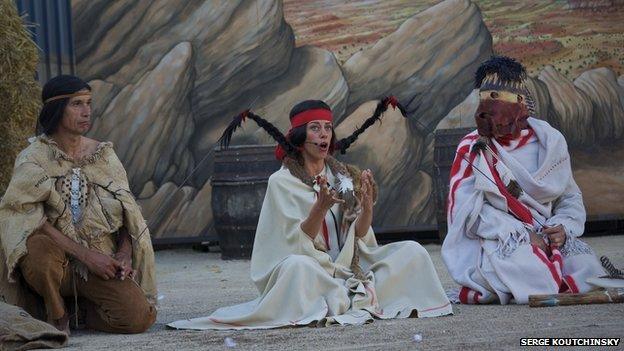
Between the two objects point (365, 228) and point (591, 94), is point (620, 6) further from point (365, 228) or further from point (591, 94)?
point (365, 228)

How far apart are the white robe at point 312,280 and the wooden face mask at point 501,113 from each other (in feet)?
3.57

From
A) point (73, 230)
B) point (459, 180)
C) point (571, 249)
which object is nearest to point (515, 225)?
point (571, 249)

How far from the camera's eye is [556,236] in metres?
7.95

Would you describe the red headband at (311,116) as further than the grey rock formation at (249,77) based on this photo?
No

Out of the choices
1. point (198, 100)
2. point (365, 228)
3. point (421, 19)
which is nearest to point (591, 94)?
point (421, 19)

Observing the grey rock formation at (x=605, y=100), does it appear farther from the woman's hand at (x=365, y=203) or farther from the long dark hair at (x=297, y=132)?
the woman's hand at (x=365, y=203)

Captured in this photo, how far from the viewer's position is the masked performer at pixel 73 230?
273 inches

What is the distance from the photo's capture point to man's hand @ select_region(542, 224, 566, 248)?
7945 mm

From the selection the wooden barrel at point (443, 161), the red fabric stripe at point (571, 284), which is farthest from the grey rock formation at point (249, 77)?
the red fabric stripe at point (571, 284)

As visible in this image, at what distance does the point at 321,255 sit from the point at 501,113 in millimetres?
1564

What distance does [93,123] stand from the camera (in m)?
11.6

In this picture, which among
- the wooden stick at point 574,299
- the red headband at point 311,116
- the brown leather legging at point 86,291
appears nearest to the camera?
the brown leather legging at point 86,291

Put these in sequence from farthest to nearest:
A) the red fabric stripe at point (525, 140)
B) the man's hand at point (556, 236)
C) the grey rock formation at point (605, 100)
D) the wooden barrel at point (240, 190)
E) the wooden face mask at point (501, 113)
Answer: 1. the grey rock formation at point (605, 100)
2. the wooden barrel at point (240, 190)
3. the red fabric stripe at point (525, 140)
4. the wooden face mask at point (501, 113)
5. the man's hand at point (556, 236)

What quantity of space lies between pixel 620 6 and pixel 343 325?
18.8 ft
